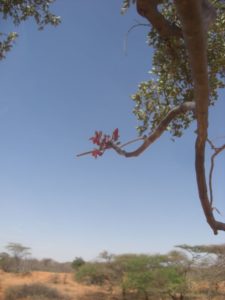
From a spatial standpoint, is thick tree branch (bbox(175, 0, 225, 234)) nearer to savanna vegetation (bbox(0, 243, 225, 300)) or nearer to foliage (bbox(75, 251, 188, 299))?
savanna vegetation (bbox(0, 243, 225, 300))

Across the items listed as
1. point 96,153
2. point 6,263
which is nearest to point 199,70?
point 96,153

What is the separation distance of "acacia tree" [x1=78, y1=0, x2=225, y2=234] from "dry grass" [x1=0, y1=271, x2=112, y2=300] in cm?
2422

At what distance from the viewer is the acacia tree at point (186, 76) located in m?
1.21

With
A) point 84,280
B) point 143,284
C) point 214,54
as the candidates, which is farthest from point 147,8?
point 84,280

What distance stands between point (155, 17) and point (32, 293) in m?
27.3

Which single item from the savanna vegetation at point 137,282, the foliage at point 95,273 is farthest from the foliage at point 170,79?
the foliage at point 95,273

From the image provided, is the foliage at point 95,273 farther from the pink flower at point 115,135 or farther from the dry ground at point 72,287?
the pink flower at point 115,135

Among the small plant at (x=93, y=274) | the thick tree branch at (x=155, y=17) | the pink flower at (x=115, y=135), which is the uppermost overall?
the thick tree branch at (x=155, y=17)

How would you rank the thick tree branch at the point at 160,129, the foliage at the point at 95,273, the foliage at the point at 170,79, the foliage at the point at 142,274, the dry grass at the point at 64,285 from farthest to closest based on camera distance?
1. the foliage at the point at 95,273
2. the dry grass at the point at 64,285
3. the foliage at the point at 142,274
4. the foliage at the point at 170,79
5. the thick tree branch at the point at 160,129

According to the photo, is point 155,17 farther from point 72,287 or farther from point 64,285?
point 64,285

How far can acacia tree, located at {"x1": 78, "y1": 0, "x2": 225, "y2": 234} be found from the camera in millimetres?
1214

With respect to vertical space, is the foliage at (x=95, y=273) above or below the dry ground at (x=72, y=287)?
above

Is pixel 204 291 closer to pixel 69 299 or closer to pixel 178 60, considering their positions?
pixel 69 299

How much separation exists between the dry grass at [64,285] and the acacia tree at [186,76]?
79.5ft
